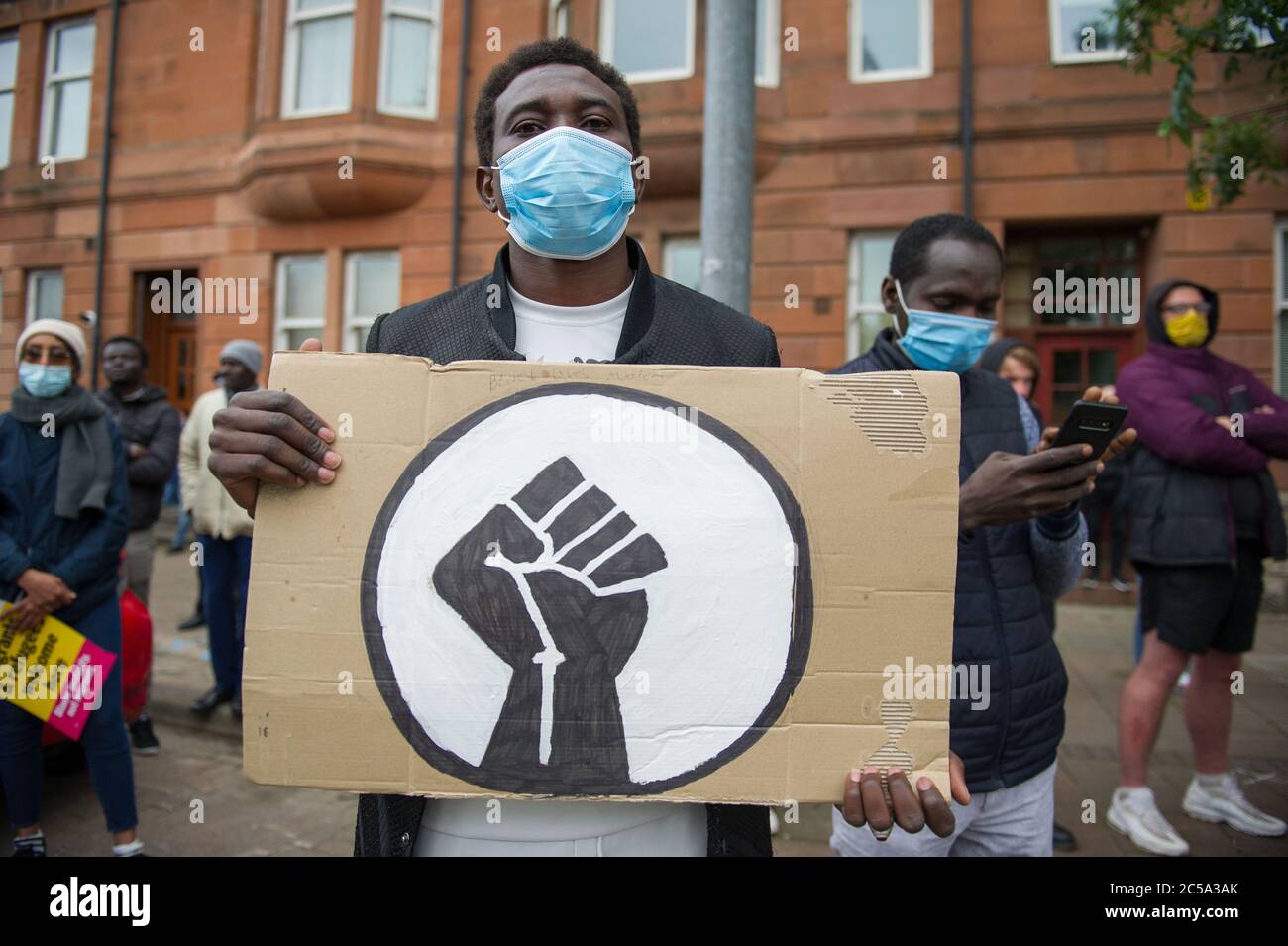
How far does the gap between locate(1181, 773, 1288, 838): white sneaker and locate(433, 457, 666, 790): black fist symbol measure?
3378 millimetres

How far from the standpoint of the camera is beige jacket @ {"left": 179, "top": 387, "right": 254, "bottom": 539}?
4668mm

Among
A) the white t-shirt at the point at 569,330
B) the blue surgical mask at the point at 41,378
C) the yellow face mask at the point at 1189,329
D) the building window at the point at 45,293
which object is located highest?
the building window at the point at 45,293

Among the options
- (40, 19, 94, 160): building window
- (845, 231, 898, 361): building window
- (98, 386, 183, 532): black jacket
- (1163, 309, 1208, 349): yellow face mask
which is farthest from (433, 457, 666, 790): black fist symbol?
(40, 19, 94, 160): building window

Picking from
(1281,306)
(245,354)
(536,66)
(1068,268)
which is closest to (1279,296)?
(1281,306)

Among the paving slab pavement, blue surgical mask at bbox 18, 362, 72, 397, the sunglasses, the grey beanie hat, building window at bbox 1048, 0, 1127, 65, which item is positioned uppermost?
building window at bbox 1048, 0, 1127, 65

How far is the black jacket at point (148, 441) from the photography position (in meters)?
4.62

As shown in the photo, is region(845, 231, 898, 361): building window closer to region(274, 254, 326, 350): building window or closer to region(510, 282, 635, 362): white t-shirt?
region(274, 254, 326, 350): building window

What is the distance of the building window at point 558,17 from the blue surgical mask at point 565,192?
368 inches

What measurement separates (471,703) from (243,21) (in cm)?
1258

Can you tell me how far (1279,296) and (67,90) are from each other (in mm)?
15809

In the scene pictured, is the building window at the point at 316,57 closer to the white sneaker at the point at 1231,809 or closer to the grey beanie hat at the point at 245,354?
the grey beanie hat at the point at 245,354

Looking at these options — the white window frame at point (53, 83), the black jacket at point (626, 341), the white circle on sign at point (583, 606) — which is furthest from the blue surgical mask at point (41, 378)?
the white window frame at point (53, 83)

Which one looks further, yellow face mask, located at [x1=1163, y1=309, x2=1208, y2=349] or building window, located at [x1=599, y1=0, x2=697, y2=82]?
building window, located at [x1=599, y1=0, x2=697, y2=82]

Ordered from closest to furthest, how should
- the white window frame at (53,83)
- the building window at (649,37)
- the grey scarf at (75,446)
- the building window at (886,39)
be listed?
the grey scarf at (75,446)
the building window at (886,39)
the building window at (649,37)
the white window frame at (53,83)
